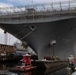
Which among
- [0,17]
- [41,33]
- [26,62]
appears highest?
[0,17]

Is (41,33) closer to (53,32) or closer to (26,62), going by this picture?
(53,32)

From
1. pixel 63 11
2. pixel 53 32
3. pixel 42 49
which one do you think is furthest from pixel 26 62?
pixel 63 11

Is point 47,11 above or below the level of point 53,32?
above

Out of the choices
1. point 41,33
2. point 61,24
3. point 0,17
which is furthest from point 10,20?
point 61,24

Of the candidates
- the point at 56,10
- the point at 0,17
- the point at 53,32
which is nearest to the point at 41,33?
the point at 53,32

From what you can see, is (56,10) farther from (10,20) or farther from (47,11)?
(10,20)

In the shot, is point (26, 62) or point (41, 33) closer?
point (26, 62)

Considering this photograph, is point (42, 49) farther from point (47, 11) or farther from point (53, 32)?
point (47, 11)

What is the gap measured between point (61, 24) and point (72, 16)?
68.2 inches

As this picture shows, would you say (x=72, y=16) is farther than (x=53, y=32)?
No

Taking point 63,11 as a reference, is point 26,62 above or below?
below

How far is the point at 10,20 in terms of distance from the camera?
28438 mm

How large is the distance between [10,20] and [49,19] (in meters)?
4.59

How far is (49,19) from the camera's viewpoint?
27406 mm
